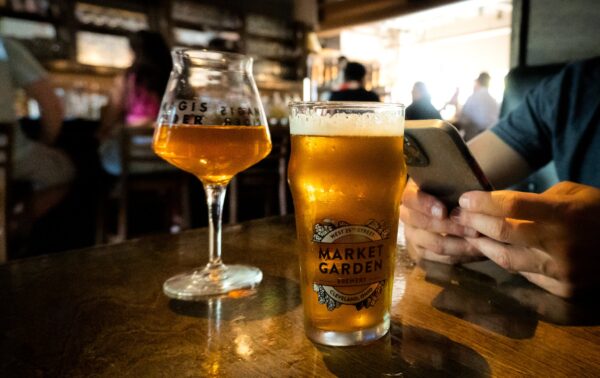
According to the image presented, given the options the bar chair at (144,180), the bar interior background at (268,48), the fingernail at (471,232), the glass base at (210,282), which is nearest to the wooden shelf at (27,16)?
the bar interior background at (268,48)

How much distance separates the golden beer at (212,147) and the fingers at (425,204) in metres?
0.27

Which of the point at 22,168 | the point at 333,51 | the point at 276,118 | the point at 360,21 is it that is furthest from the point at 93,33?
the point at 333,51

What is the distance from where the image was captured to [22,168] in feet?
7.94

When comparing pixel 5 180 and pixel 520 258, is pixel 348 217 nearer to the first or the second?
pixel 520 258

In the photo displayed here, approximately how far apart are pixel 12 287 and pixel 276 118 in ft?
12.7

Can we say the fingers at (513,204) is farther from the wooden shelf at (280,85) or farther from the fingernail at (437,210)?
the wooden shelf at (280,85)

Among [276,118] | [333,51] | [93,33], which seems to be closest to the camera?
[276,118]

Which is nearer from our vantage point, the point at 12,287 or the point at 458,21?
the point at 12,287

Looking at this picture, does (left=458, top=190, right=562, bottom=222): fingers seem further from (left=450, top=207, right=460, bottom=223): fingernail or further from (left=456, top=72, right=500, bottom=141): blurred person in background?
(left=456, top=72, right=500, bottom=141): blurred person in background

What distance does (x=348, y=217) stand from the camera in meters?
0.48

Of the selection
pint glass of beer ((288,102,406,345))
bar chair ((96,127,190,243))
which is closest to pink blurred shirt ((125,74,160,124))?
bar chair ((96,127,190,243))

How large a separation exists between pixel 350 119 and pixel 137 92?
111 inches

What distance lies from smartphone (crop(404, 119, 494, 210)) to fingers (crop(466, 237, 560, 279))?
0.09m

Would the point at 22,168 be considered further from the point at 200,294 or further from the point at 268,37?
the point at 268,37
